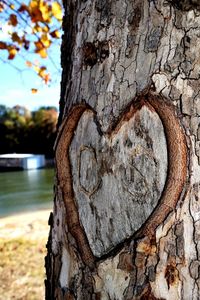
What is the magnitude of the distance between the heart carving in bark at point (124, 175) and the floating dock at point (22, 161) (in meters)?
24.7

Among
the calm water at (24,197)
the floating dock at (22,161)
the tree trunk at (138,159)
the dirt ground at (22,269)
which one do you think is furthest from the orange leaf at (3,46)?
the floating dock at (22,161)

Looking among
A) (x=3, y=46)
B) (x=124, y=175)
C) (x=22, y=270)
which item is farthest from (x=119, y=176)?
(x=3, y=46)

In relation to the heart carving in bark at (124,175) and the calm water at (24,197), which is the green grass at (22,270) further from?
the calm water at (24,197)

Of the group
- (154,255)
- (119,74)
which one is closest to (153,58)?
(119,74)

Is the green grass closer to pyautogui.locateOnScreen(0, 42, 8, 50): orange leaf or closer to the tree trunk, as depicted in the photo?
the tree trunk

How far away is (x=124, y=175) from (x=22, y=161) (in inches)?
985

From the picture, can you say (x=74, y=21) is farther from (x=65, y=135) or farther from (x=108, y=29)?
(x=65, y=135)

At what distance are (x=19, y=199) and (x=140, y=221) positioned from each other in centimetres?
1184

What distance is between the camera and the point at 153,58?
2.75 ft

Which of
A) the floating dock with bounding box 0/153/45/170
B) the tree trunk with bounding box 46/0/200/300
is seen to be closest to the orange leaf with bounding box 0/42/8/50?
the tree trunk with bounding box 46/0/200/300

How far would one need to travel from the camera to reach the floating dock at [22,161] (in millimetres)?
25297

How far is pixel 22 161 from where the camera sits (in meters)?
25.3

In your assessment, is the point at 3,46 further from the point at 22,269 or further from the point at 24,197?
the point at 24,197

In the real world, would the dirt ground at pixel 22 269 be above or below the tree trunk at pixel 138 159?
below
